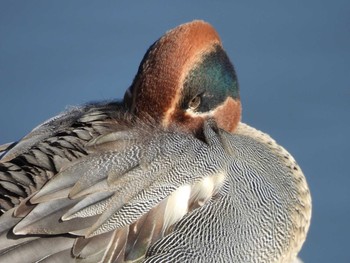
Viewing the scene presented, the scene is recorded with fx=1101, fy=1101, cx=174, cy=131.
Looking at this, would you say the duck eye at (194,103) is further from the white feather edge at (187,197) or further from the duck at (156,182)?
the white feather edge at (187,197)

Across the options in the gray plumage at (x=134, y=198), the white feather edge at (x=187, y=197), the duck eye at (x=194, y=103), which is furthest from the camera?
the duck eye at (x=194, y=103)

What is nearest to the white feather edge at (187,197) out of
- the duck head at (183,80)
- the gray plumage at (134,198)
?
the gray plumage at (134,198)

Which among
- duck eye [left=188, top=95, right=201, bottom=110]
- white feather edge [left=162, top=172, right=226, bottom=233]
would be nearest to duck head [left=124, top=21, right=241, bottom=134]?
duck eye [left=188, top=95, right=201, bottom=110]

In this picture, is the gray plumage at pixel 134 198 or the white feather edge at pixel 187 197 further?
the white feather edge at pixel 187 197

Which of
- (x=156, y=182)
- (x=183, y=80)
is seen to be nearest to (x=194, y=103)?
(x=183, y=80)

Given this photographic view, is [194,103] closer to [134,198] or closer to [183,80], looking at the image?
[183,80]

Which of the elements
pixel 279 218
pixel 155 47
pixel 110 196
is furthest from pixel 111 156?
pixel 279 218

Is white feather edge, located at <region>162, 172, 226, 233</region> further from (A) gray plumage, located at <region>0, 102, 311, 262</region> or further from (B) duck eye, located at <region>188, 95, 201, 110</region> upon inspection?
(B) duck eye, located at <region>188, 95, 201, 110</region>
